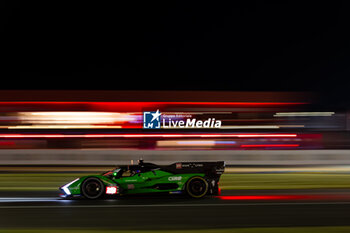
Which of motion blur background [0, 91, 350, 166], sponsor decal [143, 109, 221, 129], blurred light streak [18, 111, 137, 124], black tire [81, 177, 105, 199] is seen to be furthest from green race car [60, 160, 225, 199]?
blurred light streak [18, 111, 137, 124]

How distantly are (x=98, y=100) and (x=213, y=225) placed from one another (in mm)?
17777

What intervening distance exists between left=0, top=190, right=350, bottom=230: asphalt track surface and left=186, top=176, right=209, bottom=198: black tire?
195 mm

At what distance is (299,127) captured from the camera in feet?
82.1

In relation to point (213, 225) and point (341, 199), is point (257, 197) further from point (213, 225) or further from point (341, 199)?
point (213, 225)

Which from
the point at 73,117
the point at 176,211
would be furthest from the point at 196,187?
the point at 73,117

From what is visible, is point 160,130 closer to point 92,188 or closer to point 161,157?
point 161,157

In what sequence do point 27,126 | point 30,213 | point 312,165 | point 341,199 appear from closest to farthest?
point 30,213 → point 341,199 → point 312,165 → point 27,126

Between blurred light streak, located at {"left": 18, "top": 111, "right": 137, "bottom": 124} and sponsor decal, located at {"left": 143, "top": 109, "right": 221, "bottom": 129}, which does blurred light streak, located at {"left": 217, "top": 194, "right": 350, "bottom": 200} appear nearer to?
sponsor decal, located at {"left": 143, "top": 109, "right": 221, "bottom": 129}

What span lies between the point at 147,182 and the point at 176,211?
1797 mm

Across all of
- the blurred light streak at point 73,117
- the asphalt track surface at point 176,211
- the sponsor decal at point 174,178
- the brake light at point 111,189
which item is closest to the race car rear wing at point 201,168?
the sponsor decal at point 174,178

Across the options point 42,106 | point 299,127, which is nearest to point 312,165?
point 299,127

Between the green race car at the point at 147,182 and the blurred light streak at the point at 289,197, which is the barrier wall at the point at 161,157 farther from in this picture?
the green race car at the point at 147,182

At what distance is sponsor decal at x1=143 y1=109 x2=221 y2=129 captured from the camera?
24.4 meters

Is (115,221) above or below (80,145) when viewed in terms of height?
below
